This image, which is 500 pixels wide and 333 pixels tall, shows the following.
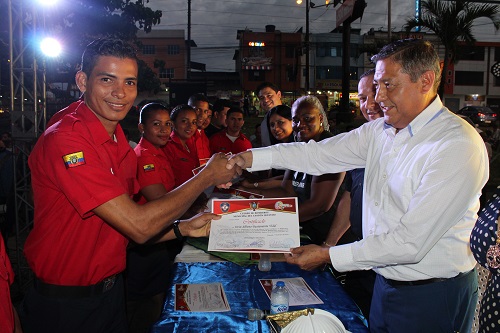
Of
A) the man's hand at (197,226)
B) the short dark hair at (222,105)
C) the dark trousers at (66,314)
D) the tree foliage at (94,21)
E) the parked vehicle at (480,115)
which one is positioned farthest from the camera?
the parked vehicle at (480,115)

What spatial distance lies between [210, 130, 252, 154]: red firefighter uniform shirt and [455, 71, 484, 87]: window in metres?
47.7

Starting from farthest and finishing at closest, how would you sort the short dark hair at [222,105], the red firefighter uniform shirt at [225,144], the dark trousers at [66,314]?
1. the short dark hair at [222,105]
2. the red firefighter uniform shirt at [225,144]
3. the dark trousers at [66,314]

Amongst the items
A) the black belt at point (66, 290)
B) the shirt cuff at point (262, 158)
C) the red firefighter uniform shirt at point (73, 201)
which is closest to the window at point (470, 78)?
the shirt cuff at point (262, 158)

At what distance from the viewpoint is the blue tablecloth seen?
2.11m

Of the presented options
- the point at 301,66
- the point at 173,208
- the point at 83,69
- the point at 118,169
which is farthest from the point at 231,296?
Result: the point at 301,66

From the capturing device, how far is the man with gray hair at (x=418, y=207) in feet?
6.33

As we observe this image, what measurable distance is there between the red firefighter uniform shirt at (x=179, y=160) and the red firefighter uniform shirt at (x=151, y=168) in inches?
36.8

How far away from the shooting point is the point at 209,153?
6965mm

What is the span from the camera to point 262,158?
→ 301 centimetres

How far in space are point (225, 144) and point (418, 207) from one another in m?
5.38

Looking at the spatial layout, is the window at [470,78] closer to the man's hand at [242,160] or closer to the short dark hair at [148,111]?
the short dark hair at [148,111]

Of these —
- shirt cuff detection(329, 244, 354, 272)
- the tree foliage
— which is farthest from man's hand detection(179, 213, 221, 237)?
the tree foliage

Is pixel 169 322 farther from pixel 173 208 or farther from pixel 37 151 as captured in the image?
pixel 37 151

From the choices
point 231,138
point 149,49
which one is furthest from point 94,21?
point 149,49
